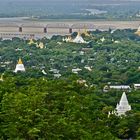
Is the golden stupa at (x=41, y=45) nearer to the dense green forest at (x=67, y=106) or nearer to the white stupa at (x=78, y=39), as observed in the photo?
the white stupa at (x=78, y=39)

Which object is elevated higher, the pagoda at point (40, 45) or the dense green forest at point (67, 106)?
the dense green forest at point (67, 106)

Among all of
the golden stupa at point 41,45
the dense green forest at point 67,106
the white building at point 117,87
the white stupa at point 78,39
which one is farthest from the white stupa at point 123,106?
the white stupa at point 78,39

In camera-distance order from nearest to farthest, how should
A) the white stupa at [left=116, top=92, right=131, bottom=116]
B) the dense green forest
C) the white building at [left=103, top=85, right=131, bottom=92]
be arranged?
the dense green forest < the white stupa at [left=116, top=92, right=131, bottom=116] < the white building at [left=103, top=85, right=131, bottom=92]

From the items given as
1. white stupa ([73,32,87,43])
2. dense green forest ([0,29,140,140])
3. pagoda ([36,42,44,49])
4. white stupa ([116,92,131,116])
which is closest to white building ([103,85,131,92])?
dense green forest ([0,29,140,140])

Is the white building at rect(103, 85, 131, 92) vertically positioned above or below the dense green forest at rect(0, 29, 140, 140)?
below

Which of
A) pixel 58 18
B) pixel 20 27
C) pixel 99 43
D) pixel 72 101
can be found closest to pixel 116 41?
pixel 99 43

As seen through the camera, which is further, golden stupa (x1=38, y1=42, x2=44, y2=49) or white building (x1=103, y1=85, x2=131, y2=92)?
golden stupa (x1=38, y1=42, x2=44, y2=49)

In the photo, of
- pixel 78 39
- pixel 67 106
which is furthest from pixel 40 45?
pixel 67 106

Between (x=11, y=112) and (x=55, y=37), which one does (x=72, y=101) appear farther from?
(x=55, y=37)

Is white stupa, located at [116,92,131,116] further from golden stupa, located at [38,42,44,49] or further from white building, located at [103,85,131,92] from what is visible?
golden stupa, located at [38,42,44,49]

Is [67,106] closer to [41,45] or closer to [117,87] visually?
[117,87]

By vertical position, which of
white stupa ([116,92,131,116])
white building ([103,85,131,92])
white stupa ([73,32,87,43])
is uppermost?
white stupa ([116,92,131,116])
